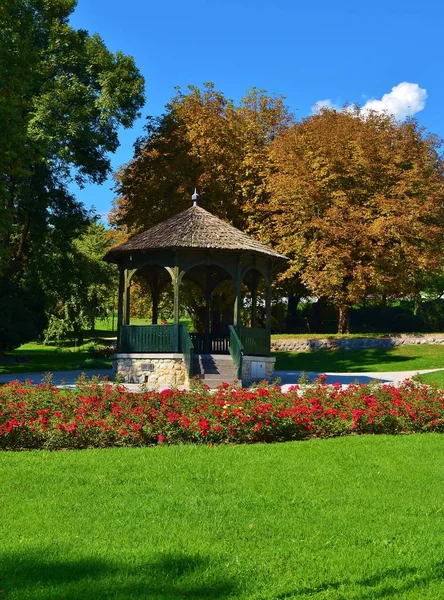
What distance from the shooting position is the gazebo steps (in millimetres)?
20781

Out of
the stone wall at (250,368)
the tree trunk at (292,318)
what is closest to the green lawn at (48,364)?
the stone wall at (250,368)

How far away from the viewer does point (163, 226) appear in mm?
22625

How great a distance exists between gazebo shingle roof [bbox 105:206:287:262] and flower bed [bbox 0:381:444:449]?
9613mm

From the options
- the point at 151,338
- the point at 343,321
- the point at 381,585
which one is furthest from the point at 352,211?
the point at 381,585

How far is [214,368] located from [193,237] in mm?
4064

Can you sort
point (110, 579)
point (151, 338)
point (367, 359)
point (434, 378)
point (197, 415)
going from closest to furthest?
point (110, 579), point (197, 415), point (434, 378), point (151, 338), point (367, 359)

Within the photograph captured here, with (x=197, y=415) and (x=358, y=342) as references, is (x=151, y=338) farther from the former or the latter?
(x=358, y=342)

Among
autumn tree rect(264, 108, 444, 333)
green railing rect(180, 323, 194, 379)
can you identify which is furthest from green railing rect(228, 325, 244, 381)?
autumn tree rect(264, 108, 444, 333)

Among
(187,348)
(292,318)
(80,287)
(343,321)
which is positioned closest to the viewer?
(187,348)

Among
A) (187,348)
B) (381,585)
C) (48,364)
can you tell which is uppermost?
(187,348)

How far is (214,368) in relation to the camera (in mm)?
21359

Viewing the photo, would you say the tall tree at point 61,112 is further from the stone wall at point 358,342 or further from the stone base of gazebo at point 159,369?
the stone wall at point 358,342

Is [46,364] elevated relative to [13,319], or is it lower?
lower

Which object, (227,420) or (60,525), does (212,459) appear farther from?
(60,525)
